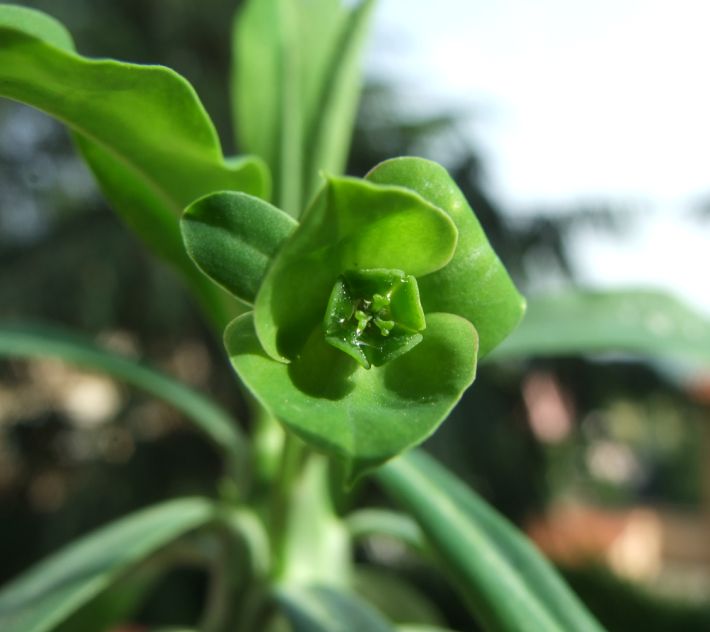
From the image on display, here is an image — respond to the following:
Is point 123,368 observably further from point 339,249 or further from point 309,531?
point 339,249

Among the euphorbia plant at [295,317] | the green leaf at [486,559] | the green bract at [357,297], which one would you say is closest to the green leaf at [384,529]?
the euphorbia plant at [295,317]

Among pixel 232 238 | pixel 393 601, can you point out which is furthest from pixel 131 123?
pixel 393 601

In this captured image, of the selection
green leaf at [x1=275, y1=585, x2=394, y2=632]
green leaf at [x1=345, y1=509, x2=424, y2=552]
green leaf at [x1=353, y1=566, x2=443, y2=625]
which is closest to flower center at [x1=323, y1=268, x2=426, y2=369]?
green leaf at [x1=275, y1=585, x2=394, y2=632]

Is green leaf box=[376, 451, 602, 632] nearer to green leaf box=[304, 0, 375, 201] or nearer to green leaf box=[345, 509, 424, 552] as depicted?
green leaf box=[345, 509, 424, 552]

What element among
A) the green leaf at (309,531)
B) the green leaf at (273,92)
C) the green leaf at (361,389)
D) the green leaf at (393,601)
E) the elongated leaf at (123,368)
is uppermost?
the green leaf at (361,389)

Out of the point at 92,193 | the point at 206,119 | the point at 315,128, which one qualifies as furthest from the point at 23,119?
the point at 206,119

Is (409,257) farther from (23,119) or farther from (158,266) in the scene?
(23,119)

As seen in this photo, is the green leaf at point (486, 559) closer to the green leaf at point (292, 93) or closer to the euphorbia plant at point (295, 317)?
the euphorbia plant at point (295, 317)
